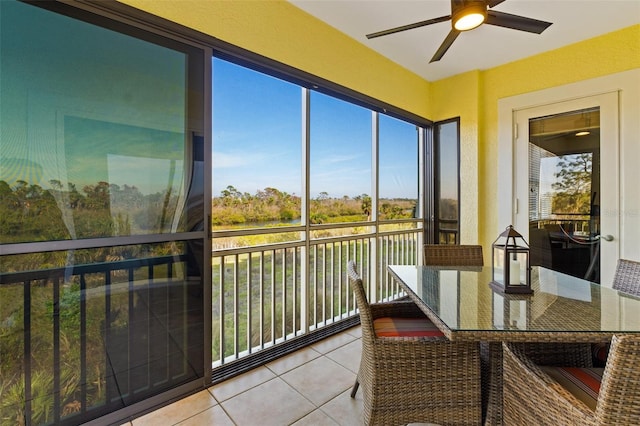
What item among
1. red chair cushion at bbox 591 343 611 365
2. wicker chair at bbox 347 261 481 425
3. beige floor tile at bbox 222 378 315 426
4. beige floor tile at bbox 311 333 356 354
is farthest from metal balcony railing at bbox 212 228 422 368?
red chair cushion at bbox 591 343 611 365

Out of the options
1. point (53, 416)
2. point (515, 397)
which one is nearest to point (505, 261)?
point (515, 397)

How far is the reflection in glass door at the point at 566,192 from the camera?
2934 mm

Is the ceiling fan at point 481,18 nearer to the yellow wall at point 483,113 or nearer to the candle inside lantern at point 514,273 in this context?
the candle inside lantern at point 514,273

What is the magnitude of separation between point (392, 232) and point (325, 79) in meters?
1.95

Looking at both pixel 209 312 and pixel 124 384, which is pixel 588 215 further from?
pixel 124 384

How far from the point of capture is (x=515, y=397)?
1204mm

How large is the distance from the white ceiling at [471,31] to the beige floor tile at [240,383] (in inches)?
115

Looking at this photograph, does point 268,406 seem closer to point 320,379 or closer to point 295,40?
point 320,379

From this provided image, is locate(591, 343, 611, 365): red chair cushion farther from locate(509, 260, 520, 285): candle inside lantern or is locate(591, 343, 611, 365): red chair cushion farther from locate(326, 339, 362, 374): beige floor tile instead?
locate(326, 339, 362, 374): beige floor tile

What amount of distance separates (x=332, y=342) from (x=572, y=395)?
6.10ft

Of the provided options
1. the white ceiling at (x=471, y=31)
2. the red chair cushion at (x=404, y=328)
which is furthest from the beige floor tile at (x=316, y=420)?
the white ceiling at (x=471, y=31)

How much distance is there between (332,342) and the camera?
2623mm

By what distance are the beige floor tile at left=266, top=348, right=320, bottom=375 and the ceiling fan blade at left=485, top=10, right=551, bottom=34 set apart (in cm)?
275

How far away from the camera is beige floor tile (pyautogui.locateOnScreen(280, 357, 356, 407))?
6.20 feet
